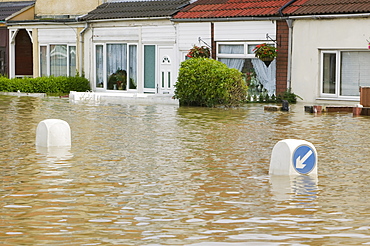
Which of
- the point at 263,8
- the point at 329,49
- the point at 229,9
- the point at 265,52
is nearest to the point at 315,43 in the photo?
the point at 329,49

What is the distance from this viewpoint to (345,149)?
615 inches

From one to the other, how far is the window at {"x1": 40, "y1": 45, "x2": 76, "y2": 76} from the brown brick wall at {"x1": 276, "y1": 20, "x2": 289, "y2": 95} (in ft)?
43.2

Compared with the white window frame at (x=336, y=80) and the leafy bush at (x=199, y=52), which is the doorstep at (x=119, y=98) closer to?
the leafy bush at (x=199, y=52)

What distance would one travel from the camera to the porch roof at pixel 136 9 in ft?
114

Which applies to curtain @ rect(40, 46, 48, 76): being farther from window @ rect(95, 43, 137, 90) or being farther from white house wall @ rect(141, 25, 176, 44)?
white house wall @ rect(141, 25, 176, 44)

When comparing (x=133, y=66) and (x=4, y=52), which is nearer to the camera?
(x=133, y=66)

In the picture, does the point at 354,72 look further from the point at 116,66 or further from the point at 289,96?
the point at 116,66

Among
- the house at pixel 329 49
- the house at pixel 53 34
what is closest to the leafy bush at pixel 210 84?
the house at pixel 329 49

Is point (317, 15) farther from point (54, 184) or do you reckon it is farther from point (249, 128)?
point (54, 184)

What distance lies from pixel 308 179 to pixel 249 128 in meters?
8.22

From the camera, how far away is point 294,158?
476 inches

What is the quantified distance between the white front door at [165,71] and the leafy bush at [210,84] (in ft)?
20.3

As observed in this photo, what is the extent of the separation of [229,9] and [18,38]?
16.6m

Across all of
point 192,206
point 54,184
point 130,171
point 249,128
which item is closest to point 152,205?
point 192,206
